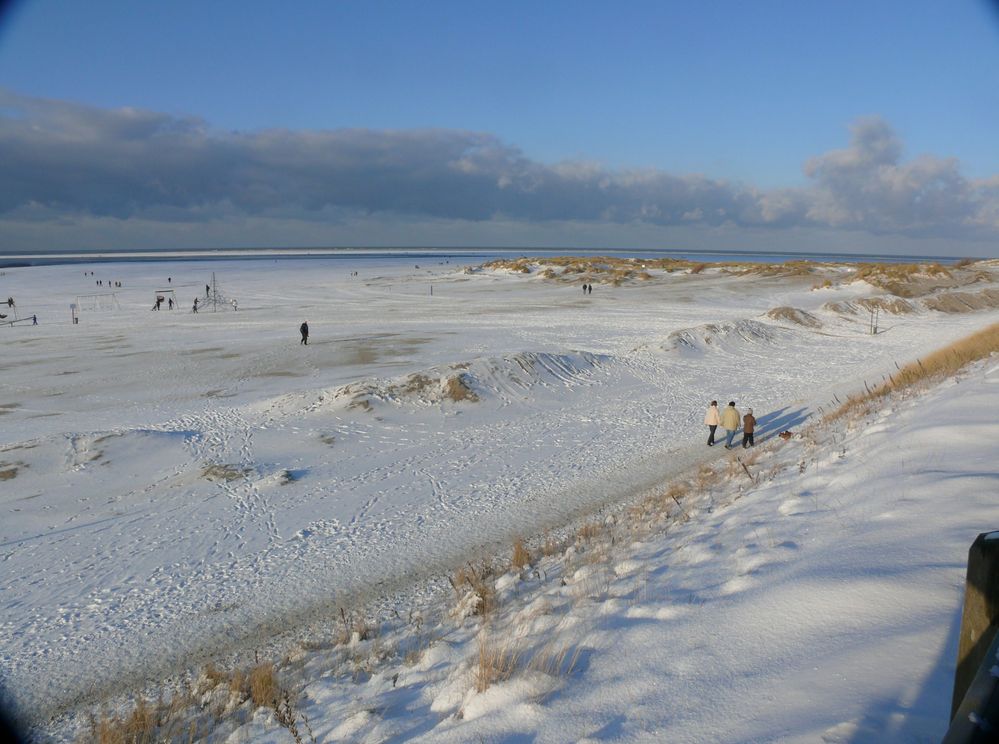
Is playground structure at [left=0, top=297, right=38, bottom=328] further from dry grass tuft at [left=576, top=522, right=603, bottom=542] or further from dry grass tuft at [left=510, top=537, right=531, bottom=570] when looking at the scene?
dry grass tuft at [left=510, top=537, right=531, bottom=570]

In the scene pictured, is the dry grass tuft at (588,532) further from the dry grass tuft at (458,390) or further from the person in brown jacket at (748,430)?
the dry grass tuft at (458,390)

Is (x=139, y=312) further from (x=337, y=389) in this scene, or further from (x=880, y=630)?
(x=880, y=630)

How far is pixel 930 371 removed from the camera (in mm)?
18797

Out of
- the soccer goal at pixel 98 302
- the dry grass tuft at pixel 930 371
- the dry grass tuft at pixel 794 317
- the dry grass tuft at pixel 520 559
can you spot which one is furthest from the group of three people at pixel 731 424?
the soccer goal at pixel 98 302

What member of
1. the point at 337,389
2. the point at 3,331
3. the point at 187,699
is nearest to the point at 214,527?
the point at 187,699

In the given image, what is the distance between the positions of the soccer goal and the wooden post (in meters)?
66.5

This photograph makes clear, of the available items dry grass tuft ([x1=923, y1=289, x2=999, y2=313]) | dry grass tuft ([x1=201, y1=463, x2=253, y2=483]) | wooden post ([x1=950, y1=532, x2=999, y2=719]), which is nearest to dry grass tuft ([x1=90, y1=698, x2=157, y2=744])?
wooden post ([x1=950, y1=532, x2=999, y2=719])

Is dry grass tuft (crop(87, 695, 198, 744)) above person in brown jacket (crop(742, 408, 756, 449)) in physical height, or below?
below

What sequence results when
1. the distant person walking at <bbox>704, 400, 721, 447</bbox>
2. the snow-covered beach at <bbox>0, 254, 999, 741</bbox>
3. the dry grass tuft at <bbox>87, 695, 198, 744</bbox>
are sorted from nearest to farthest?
the dry grass tuft at <bbox>87, 695, 198, 744</bbox> < the snow-covered beach at <bbox>0, 254, 999, 741</bbox> < the distant person walking at <bbox>704, 400, 721, 447</bbox>

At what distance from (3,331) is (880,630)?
51.6 metres

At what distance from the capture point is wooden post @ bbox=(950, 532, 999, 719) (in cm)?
252

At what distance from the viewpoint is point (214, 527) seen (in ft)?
40.5

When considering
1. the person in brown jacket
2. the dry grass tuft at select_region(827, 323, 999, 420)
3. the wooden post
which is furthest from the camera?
the dry grass tuft at select_region(827, 323, 999, 420)

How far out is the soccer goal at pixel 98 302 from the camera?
190 ft
